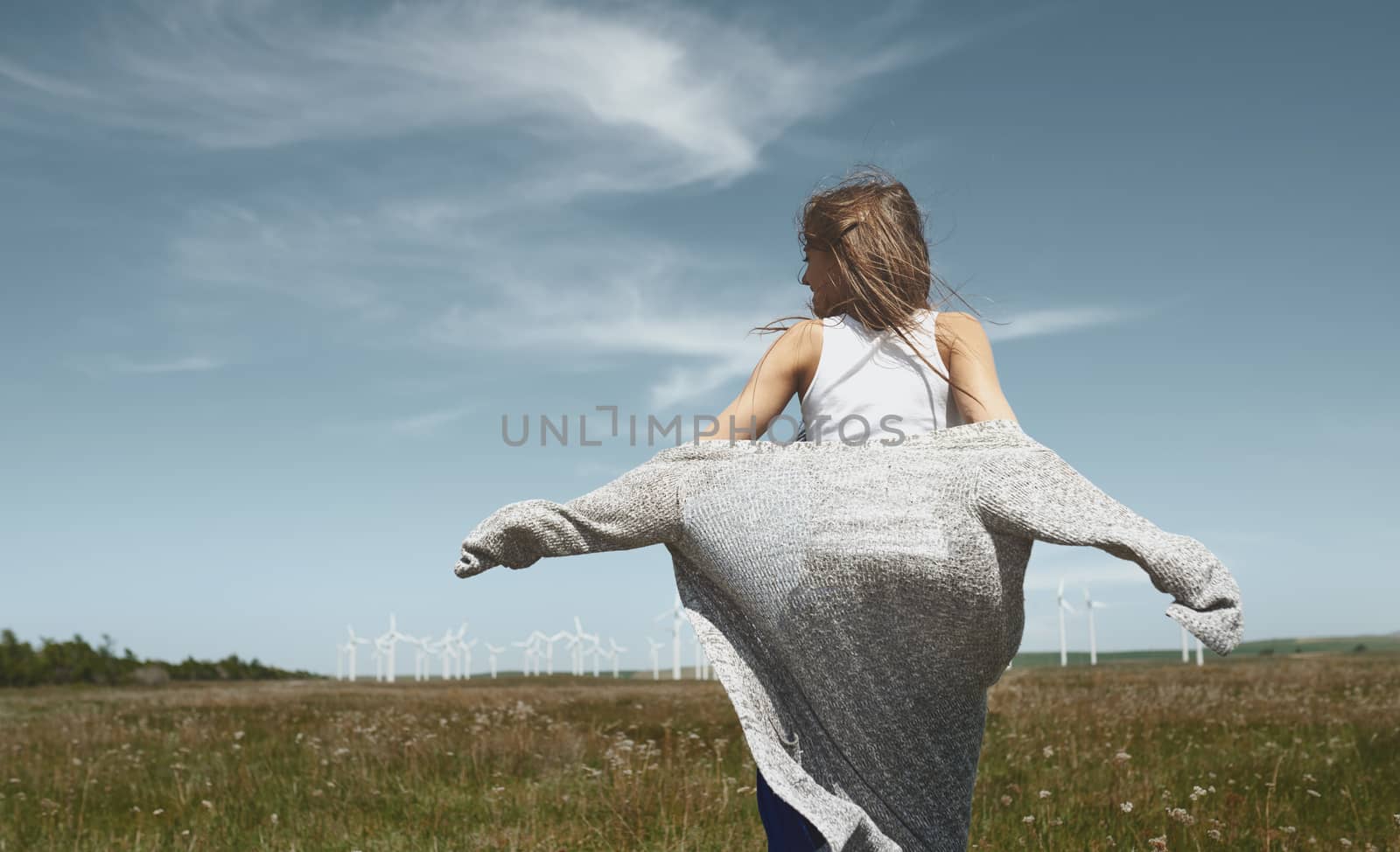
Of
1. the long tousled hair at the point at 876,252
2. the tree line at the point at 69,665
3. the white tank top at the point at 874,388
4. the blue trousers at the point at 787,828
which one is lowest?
the tree line at the point at 69,665

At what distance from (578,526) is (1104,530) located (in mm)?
1349

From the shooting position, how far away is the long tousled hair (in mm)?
3020

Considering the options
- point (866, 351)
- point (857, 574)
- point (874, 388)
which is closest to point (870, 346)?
point (866, 351)

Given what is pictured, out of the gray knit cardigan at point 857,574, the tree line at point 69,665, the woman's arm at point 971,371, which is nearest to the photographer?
the gray knit cardigan at point 857,574

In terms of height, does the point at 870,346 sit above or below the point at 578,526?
above

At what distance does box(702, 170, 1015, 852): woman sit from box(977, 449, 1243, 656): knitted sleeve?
0.34m

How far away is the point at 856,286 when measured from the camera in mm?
3014

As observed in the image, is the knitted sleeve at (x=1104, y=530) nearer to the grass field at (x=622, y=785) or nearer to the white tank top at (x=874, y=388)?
the white tank top at (x=874, y=388)

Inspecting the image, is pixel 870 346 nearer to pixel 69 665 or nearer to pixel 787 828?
pixel 787 828

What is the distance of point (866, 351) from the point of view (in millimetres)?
2980

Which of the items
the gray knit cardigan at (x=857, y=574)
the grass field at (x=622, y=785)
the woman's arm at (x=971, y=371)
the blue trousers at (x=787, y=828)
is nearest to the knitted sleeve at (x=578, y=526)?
the gray knit cardigan at (x=857, y=574)

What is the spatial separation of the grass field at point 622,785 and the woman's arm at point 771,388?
217 cm

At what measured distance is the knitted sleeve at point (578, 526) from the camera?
9.06 feet

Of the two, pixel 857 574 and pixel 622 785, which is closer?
pixel 857 574
